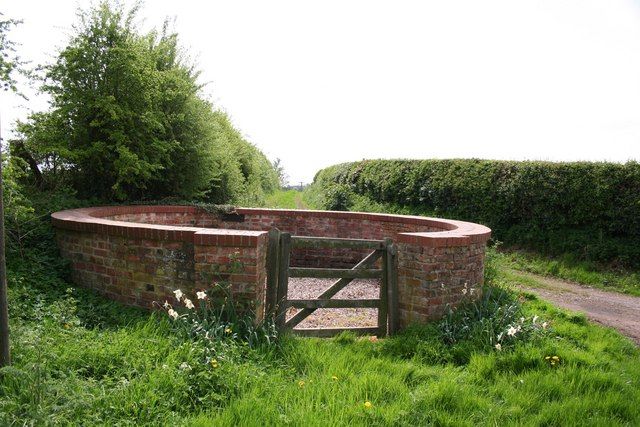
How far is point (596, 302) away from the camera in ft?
27.7

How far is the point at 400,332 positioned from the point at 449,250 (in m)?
1.12

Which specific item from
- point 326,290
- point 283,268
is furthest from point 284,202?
point 283,268

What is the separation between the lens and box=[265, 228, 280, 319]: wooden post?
5230 mm

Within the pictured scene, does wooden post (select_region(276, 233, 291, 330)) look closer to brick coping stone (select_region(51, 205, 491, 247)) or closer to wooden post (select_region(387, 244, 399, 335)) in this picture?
brick coping stone (select_region(51, 205, 491, 247))

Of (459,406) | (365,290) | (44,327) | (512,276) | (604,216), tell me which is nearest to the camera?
(459,406)

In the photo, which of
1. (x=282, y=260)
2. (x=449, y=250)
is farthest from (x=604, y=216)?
(x=282, y=260)

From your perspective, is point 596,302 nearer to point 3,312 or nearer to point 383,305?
point 383,305

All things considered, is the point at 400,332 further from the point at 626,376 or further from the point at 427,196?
the point at 427,196

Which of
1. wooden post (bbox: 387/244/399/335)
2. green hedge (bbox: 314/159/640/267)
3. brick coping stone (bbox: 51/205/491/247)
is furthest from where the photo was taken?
green hedge (bbox: 314/159/640/267)

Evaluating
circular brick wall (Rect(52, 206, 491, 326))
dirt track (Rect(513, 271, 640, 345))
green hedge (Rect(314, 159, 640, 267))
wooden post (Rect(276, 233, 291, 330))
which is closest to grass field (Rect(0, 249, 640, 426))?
circular brick wall (Rect(52, 206, 491, 326))

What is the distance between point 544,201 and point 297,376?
10.2 m

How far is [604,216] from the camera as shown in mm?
11023

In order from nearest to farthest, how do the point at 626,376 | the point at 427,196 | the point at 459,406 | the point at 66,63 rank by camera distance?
the point at 459,406, the point at 626,376, the point at 66,63, the point at 427,196

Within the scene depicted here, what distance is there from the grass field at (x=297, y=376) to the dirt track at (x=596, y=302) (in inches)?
77.1
